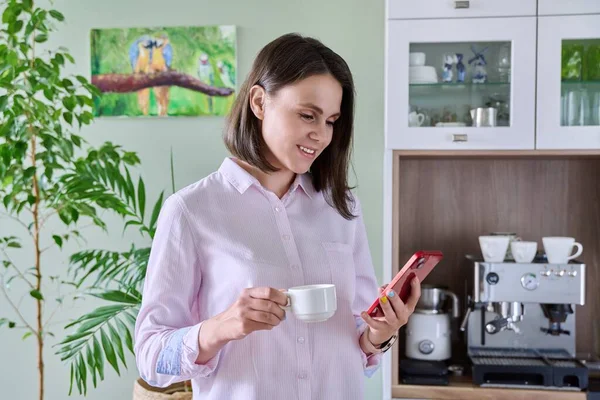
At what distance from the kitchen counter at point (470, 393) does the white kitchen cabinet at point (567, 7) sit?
1322 millimetres

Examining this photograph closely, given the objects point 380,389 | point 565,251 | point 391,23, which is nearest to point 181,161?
point 391,23

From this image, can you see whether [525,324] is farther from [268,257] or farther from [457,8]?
[268,257]

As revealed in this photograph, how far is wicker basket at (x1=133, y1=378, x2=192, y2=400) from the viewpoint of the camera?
2.54 meters

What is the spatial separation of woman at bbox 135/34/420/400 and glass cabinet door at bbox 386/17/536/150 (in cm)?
108

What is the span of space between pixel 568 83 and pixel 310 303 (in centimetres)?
171

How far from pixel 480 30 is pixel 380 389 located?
4.93 ft

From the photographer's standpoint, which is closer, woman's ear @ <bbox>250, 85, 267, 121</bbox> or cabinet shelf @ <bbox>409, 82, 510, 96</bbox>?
woman's ear @ <bbox>250, 85, 267, 121</bbox>

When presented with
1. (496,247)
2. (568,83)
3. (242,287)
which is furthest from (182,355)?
(568,83)

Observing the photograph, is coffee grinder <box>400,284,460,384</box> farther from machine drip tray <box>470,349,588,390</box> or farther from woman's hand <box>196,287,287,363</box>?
woman's hand <box>196,287,287,363</box>

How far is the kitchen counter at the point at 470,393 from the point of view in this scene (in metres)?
2.46

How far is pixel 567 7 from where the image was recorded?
248cm

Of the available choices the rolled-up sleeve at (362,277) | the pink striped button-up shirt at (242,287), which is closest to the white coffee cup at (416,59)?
the rolled-up sleeve at (362,277)

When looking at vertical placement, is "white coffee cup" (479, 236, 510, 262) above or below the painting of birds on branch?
below

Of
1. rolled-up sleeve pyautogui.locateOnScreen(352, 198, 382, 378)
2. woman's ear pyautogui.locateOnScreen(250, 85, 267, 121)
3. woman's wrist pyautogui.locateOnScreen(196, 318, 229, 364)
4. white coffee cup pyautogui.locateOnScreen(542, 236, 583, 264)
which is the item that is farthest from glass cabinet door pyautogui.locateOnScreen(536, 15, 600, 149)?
woman's wrist pyautogui.locateOnScreen(196, 318, 229, 364)
